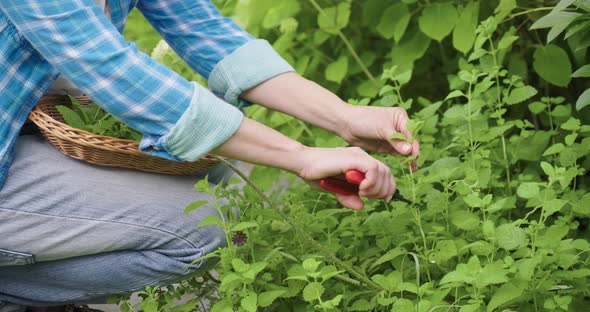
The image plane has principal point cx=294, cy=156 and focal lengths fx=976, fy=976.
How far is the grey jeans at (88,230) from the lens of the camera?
1.93 m

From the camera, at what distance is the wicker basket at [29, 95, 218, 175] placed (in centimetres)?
193

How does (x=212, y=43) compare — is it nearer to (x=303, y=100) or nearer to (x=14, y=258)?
(x=303, y=100)

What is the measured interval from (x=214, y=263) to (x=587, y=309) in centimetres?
78

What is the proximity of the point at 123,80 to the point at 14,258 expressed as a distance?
441mm

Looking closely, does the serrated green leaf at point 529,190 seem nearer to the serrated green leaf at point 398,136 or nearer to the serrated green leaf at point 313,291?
the serrated green leaf at point 398,136

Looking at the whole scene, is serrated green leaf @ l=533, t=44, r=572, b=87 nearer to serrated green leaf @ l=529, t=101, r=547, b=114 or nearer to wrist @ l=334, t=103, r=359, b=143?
serrated green leaf @ l=529, t=101, r=547, b=114

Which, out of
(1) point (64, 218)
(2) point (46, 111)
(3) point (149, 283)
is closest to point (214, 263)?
(3) point (149, 283)

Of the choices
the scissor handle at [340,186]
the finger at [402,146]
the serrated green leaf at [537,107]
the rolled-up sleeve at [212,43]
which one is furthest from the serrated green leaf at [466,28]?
the scissor handle at [340,186]

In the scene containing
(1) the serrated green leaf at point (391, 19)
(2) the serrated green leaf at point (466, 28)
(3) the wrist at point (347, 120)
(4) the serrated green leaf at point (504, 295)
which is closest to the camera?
(4) the serrated green leaf at point (504, 295)

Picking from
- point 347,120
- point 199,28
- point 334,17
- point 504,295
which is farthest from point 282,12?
point 504,295

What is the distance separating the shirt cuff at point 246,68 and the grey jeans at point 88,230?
0.85 feet

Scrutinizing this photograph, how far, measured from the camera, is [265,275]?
196 centimetres

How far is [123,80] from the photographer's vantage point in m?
1.80

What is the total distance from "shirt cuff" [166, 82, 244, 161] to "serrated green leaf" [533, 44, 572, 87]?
1.03 meters
